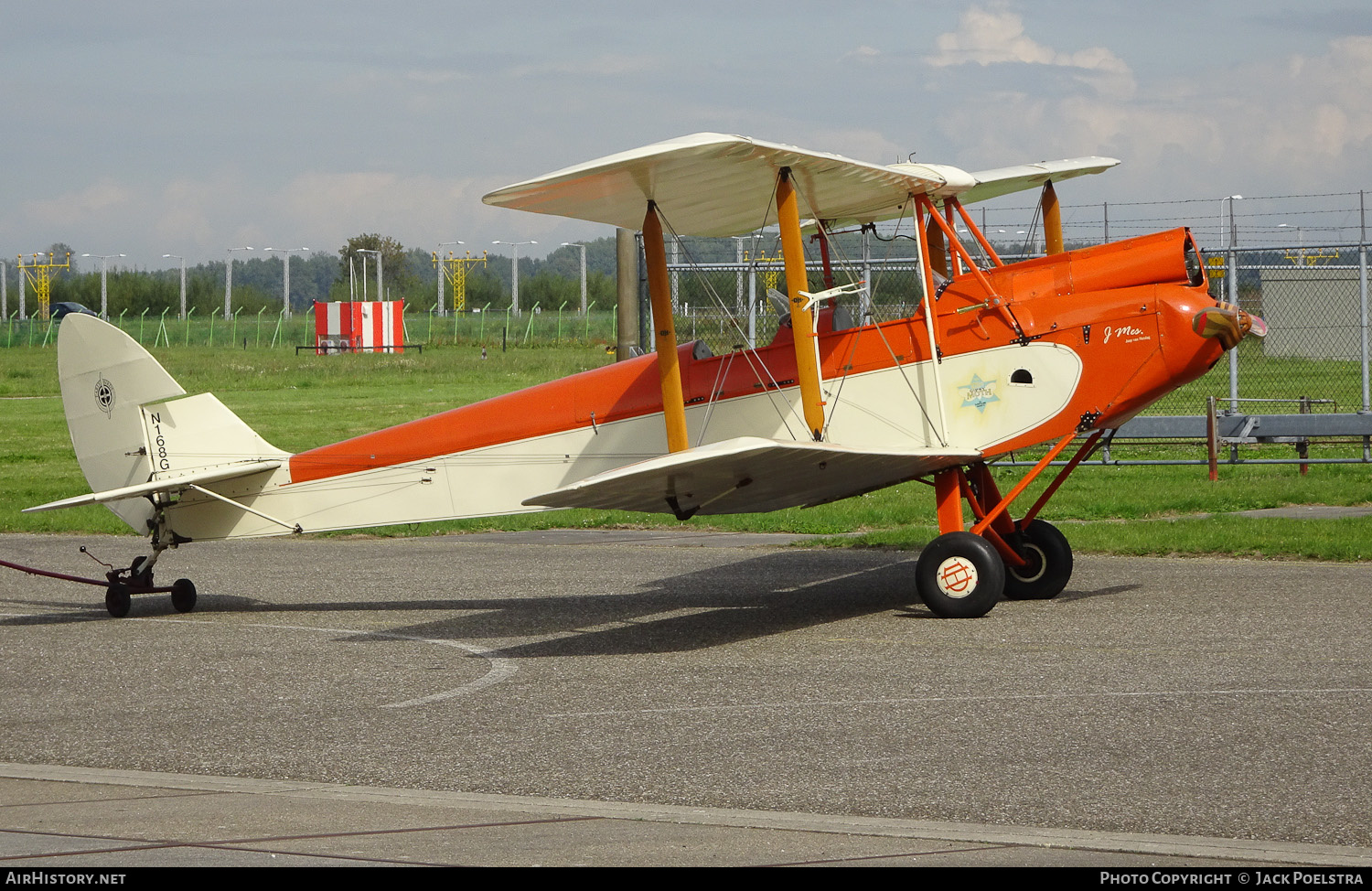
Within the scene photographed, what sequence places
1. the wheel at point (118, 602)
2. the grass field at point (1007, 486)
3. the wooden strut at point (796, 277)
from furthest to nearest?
the grass field at point (1007, 486), the wheel at point (118, 602), the wooden strut at point (796, 277)

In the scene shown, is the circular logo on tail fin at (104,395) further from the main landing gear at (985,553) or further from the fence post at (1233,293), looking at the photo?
the fence post at (1233,293)

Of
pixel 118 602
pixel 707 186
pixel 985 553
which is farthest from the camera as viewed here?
pixel 118 602

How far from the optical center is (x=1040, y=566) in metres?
10.6

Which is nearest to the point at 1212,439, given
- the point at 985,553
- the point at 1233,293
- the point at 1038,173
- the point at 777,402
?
the point at 1233,293

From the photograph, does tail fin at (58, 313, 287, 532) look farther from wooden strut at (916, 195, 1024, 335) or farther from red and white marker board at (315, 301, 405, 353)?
red and white marker board at (315, 301, 405, 353)

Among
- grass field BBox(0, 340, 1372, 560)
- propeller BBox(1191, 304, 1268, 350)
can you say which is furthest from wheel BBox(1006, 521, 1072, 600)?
grass field BBox(0, 340, 1372, 560)

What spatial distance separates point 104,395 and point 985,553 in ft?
22.5

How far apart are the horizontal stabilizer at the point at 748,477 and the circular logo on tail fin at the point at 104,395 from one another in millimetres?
4208

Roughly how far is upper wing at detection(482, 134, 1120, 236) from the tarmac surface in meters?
2.93

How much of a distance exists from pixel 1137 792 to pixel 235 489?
25.5 ft

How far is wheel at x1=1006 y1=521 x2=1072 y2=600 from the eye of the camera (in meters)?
10.5

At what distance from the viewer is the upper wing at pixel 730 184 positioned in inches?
338

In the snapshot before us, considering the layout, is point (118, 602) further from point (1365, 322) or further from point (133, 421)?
point (1365, 322)

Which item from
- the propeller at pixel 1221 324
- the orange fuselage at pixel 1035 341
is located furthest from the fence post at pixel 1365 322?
the orange fuselage at pixel 1035 341
